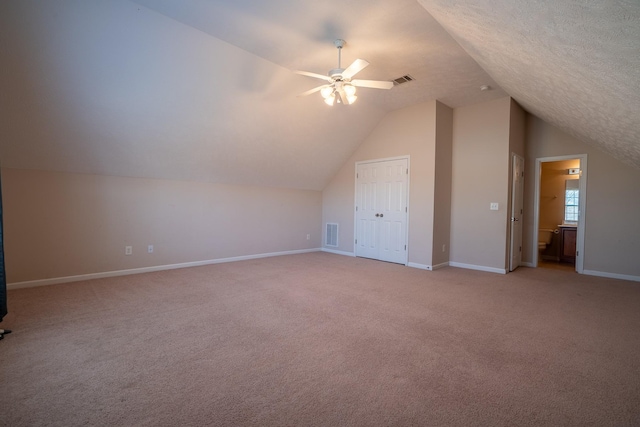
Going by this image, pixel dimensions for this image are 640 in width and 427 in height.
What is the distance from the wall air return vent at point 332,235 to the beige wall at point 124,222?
3.68 ft

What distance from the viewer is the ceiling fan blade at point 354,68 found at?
113 inches

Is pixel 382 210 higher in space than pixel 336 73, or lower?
lower

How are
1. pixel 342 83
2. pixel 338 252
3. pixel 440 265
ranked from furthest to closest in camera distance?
1. pixel 338 252
2. pixel 440 265
3. pixel 342 83

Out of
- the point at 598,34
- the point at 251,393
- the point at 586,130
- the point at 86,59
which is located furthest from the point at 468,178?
the point at 86,59

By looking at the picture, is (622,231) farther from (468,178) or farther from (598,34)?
(598,34)

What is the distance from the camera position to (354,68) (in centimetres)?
299

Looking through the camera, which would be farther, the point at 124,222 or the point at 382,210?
the point at 382,210

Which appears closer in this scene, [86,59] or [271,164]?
[86,59]

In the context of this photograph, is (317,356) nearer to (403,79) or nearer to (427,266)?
(427,266)

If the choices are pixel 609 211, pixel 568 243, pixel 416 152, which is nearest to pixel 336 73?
pixel 416 152

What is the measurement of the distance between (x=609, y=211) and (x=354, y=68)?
501 centimetres

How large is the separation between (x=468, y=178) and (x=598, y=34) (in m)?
4.13

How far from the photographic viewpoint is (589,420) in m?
1.55

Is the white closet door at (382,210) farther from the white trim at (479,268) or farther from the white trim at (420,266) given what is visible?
the white trim at (479,268)
